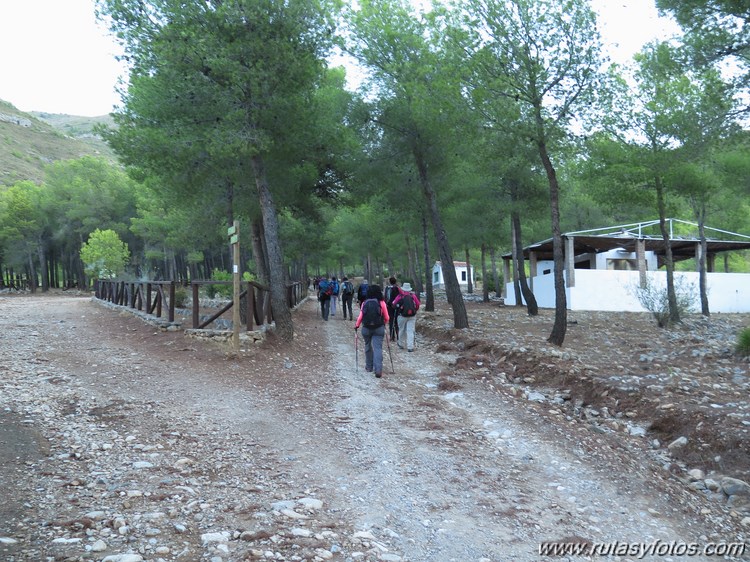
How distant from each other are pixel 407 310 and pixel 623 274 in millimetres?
17263

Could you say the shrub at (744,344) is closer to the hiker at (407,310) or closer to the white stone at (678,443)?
the white stone at (678,443)

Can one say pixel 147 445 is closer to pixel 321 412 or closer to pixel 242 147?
pixel 321 412

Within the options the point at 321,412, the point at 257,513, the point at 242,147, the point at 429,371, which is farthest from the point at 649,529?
the point at 242,147

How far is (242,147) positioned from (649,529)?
384 inches

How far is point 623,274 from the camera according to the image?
993 inches

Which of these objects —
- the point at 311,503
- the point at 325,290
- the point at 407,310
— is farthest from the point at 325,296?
the point at 311,503

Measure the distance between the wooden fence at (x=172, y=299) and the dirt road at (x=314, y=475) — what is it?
119 inches

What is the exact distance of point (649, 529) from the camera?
411 cm

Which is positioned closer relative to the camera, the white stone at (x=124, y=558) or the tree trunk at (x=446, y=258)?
the white stone at (x=124, y=558)

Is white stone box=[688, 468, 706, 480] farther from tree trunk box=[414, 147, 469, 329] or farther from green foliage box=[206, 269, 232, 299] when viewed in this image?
green foliage box=[206, 269, 232, 299]

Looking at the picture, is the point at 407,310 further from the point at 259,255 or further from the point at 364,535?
the point at 364,535

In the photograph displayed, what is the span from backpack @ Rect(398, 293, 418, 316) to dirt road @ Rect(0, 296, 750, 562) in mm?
3419

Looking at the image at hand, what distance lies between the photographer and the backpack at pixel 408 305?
12.1m

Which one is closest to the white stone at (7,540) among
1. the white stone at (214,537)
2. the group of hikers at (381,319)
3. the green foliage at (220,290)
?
the white stone at (214,537)
